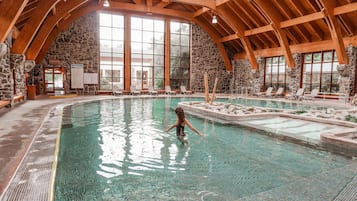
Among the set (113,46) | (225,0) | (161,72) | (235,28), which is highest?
(225,0)

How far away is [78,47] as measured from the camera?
15258 mm

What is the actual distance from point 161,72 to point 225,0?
6.75m

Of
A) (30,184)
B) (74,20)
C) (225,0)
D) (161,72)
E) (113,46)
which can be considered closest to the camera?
(30,184)

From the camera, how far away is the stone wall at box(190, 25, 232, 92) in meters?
18.5

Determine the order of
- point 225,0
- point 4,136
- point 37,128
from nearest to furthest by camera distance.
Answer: point 4,136
point 37,128
point 225,0

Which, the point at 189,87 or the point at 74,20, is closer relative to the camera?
the point at 74,20

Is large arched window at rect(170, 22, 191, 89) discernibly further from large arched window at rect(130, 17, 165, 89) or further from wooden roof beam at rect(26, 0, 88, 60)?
wooden roof beam at rect(26, 0, 88, 60)

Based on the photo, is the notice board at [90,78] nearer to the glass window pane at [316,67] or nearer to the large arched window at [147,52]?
the large arched window at [147,52]

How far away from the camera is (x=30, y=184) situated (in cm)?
242

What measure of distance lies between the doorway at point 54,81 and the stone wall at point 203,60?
8948 mm

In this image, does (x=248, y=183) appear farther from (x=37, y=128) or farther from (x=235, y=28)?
(x=235, y=28)

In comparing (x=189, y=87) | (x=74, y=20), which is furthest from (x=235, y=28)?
(x=74, y=20)

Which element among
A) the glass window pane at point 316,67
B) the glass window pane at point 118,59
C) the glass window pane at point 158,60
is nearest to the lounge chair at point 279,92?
the glass window pane at point 316,67

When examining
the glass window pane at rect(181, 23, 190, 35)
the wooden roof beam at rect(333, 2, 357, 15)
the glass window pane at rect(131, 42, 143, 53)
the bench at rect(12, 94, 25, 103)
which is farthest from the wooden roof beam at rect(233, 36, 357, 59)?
the bench at rect(12, 94, 25, 103)
